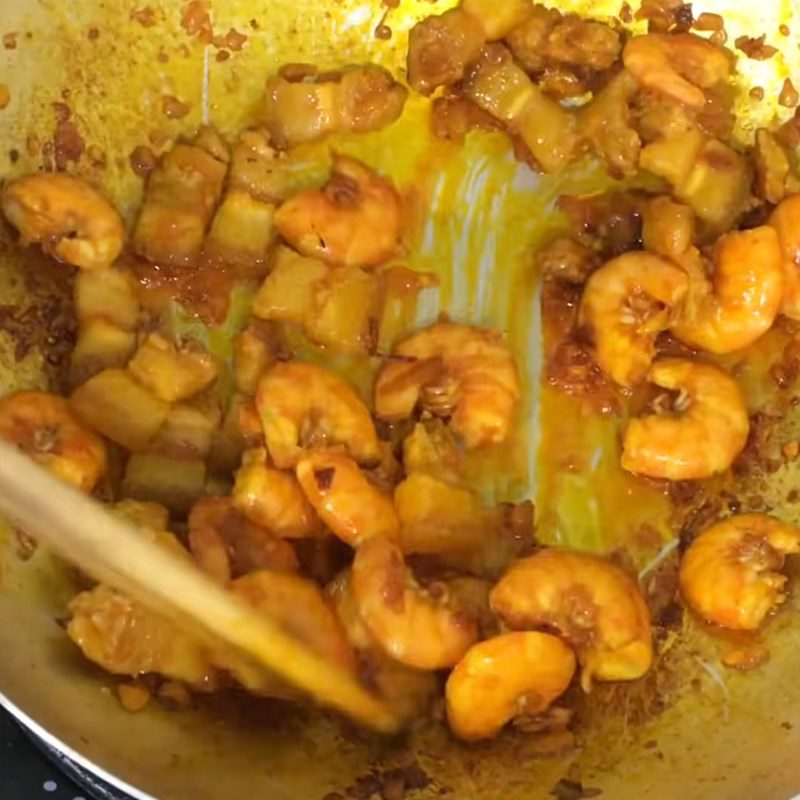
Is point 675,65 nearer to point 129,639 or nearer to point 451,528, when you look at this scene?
point 451,528

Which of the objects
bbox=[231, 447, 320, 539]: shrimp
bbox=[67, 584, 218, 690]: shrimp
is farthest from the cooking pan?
bbox=[231, 447, 320, 539]: shrimp

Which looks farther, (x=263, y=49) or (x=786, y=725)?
(x=263, y=49)

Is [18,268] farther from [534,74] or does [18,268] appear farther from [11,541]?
[534,74]

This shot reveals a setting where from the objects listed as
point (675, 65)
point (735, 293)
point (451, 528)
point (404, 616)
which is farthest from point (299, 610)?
point (675, 65)

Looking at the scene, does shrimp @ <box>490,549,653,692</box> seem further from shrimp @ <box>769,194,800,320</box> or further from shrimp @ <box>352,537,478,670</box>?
shrimp @ <box>769,194,800,320</box>

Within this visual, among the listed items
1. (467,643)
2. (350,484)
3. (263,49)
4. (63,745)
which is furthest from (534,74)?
(63,745)

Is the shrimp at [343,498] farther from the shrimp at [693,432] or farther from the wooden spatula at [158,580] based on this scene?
the shrimp at [693,432]
